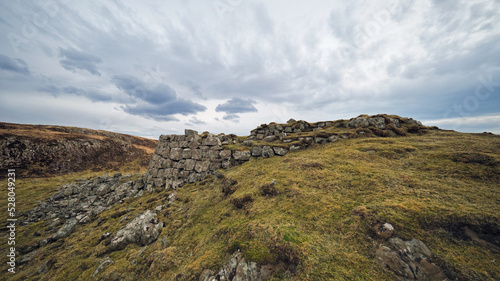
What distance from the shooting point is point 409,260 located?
25.9 feet

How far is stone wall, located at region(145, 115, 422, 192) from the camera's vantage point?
26.0m

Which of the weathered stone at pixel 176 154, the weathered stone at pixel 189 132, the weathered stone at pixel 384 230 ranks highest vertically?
the weathered stone at pixel 189 132

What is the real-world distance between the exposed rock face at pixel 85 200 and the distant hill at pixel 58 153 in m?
22.7

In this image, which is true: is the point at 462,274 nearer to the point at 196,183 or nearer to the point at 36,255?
the point at 196,183

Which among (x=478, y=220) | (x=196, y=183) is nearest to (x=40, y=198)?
(x=196, y=183)

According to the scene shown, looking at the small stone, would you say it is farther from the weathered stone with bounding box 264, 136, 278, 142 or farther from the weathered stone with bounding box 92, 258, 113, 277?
the weathered stone with bounding box 92, 258, 113, 277

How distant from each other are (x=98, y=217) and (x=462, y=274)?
35636 mm

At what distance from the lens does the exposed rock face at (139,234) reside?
49.5 feet

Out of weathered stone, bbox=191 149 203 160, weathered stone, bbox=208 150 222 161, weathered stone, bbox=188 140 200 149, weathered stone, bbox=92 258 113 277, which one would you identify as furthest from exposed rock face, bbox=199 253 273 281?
→ weathered stone, bbox=188 140 200 149

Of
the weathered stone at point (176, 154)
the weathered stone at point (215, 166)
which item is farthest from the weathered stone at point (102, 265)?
the weathered stone at point (176, 154)

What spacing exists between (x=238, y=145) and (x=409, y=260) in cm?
2435

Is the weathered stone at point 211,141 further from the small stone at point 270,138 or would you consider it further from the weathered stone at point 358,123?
the weathered stone at point 358,123

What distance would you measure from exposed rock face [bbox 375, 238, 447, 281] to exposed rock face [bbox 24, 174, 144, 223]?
1336 inches

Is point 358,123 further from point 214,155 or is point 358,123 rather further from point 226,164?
point 214,155
